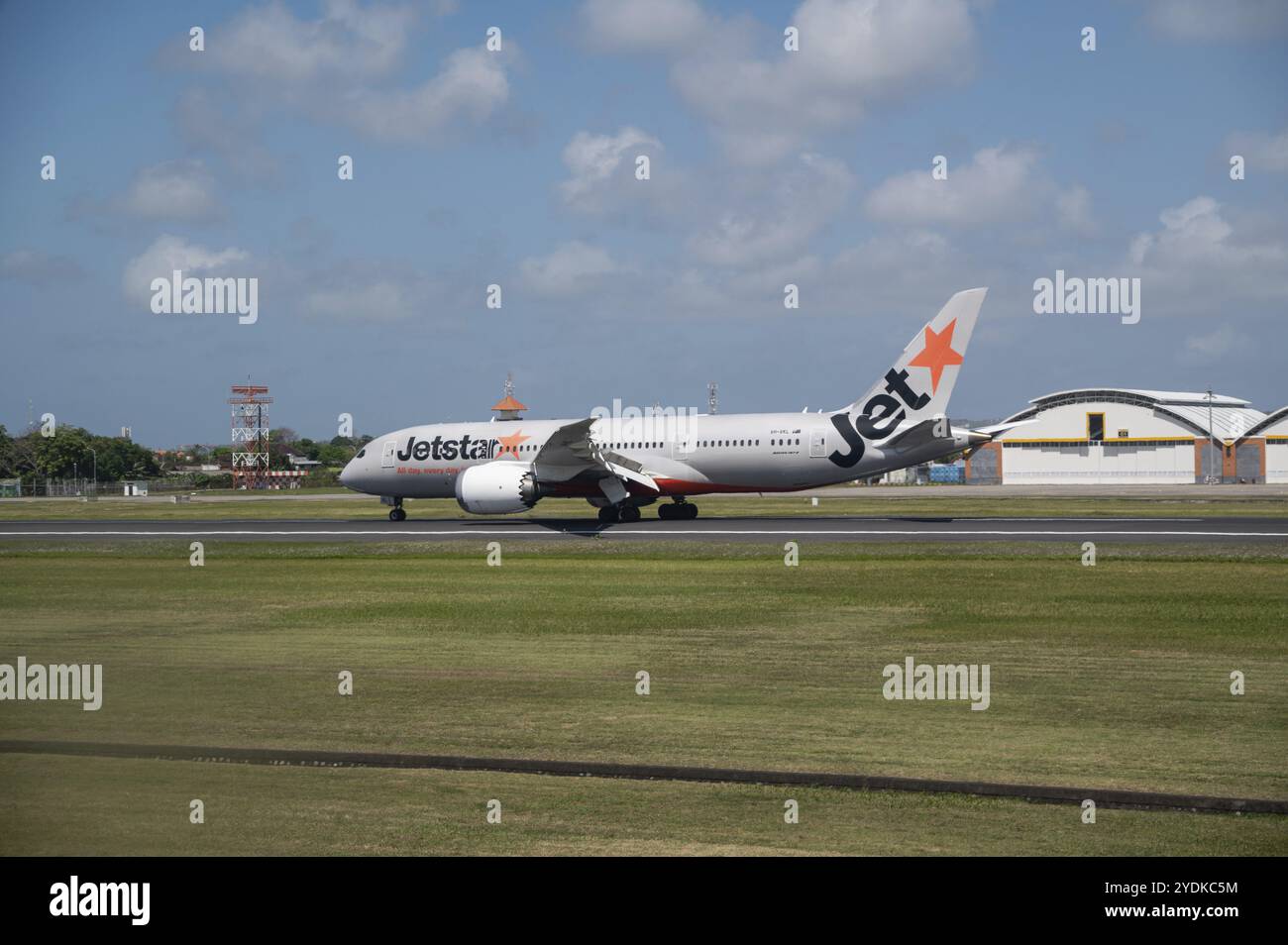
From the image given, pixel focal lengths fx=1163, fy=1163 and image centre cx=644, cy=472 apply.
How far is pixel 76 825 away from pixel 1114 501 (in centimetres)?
5955

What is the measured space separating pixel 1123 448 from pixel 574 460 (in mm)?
80014

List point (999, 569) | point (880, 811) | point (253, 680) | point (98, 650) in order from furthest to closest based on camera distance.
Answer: point (999, 569) → point (98, 650) → point (253, 680) → point (880, 811)

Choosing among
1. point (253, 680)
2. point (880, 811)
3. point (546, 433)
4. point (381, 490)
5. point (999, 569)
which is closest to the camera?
point (880, 811)

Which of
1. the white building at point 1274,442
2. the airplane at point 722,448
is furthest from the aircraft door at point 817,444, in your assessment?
the white building at point 1274,442

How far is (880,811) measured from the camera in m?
9.06

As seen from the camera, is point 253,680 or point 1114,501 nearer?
point 253,680

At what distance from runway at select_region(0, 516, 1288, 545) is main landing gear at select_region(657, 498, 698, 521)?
1015 mm

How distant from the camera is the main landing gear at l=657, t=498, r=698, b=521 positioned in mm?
45750

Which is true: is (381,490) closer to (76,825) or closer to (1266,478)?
(76,825)

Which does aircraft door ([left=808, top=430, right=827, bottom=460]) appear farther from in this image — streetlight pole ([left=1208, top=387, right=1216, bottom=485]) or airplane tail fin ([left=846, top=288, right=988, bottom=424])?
streetlight pole ([left=1208, top=387, right=1216, bottom=485])

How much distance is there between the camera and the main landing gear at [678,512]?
45750mm

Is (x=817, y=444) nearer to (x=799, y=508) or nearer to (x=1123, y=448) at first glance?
(x=799, y=508)

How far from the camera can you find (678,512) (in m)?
46.3

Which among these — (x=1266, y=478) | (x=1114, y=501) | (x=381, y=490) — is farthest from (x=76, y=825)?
(x=1266, y=478)
